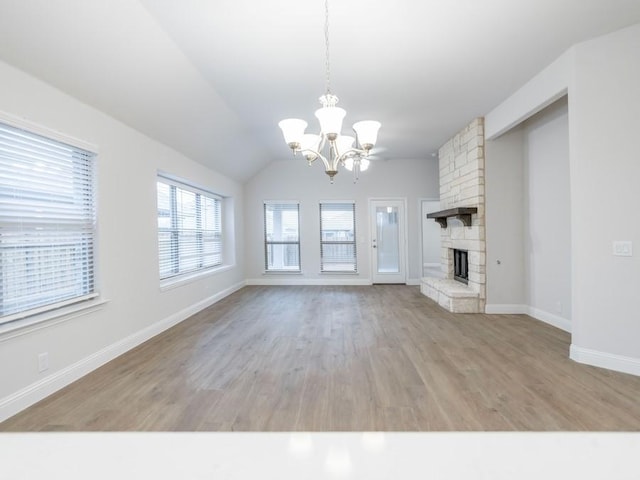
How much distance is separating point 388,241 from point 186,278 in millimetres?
4605

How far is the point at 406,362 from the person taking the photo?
10.3 feet

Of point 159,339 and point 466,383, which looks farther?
point 159,339

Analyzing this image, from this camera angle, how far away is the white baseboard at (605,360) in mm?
2818

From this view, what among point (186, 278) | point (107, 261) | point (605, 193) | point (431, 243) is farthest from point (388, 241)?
point (107, 261)

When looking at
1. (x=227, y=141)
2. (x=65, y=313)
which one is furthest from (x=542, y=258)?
(x=65, y=313)

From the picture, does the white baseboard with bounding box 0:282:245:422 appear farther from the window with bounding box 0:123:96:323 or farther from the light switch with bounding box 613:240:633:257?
the light switch with bounding box 613:240:633:257

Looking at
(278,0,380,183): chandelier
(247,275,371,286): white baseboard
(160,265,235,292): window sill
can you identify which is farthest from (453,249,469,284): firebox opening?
(160,265,235,292): window sill

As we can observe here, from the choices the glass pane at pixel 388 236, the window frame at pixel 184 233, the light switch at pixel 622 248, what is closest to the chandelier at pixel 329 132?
the light switch at pixel 622 248

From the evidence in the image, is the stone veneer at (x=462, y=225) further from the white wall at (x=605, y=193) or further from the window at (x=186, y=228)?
the window at (x=186, y=228)

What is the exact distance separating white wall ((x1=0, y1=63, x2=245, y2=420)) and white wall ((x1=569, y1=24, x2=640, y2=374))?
4407mm

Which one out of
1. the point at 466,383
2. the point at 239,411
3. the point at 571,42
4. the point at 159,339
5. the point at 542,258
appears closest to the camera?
the point at 239,411

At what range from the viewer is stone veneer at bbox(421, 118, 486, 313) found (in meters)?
4.91
